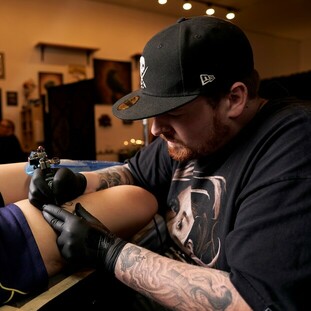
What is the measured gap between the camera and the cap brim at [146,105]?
0.73 metres

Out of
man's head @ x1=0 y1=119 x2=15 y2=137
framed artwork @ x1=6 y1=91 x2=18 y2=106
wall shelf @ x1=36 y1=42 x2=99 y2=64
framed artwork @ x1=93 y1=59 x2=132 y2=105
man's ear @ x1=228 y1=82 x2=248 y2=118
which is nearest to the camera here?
man's ear @ x1=228 y1=82 x2=248 y2=118

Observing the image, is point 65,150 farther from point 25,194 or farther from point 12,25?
point 25,194

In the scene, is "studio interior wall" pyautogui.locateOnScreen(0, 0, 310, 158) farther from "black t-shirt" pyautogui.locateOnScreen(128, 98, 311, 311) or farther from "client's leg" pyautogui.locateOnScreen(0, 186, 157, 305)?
"black t-shirt" pyautogui.locateOnScreen(128, 98, 311, 311)

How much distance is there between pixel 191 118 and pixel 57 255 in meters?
0.43

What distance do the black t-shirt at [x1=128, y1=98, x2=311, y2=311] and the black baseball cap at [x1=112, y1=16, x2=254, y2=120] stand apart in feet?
0.45

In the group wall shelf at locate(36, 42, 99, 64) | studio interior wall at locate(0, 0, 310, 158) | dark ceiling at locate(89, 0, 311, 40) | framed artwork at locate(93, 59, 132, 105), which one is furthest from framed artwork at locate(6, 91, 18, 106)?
dark ceiling at locate(89, 0, 311, 40)

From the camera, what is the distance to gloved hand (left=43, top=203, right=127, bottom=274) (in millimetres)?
724

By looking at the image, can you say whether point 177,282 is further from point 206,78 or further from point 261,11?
point 261,11

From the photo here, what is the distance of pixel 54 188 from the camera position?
33.8 inches

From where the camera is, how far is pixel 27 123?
3717 millimetres

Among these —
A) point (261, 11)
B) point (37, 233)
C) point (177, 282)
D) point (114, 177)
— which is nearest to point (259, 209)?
point (177, 282)

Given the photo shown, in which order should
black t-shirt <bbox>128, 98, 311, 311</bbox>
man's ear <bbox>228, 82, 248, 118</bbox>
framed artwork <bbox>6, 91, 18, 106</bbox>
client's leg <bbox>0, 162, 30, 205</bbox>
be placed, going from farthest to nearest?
framed artwork <bbox>6, 91, 18, 106</bbox>
client's leg <bbox>0, 162, 30, 205</bbox>
man's ear <bbox>228, 82, 248, 118</bbox>
black t-shirt <bbox>128, 98, 311, 311</bbox>

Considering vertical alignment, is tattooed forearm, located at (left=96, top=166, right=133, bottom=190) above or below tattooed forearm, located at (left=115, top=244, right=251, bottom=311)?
above

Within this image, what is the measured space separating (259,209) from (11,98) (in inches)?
144
